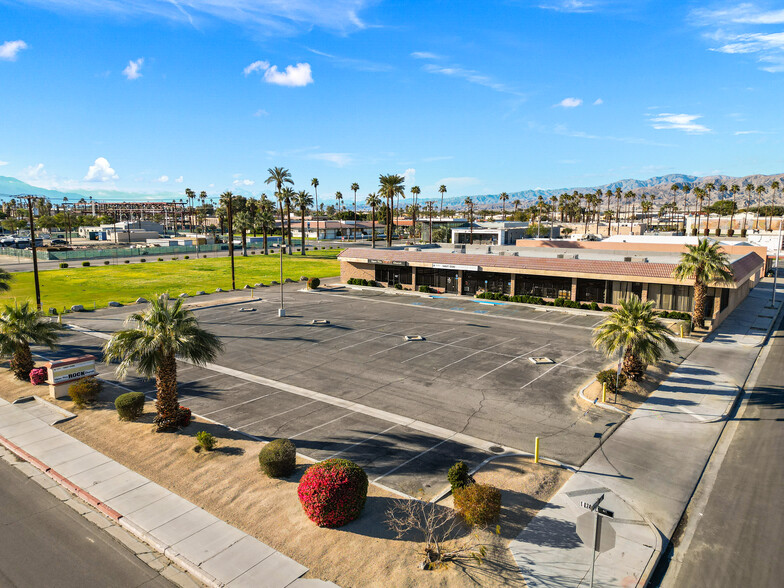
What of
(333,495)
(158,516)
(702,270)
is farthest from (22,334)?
(702,270)

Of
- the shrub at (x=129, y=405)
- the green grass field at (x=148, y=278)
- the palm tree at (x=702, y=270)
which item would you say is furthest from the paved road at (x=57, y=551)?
the palm tree at (x=702, y=270)

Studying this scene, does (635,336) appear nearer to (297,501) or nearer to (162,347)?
(297,501)

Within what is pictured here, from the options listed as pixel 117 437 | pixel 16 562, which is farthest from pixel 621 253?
pixel 16 562

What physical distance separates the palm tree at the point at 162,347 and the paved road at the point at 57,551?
5.31 metres

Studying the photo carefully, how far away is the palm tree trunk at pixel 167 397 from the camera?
811 inches

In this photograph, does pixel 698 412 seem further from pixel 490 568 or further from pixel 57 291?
pixel 57 291

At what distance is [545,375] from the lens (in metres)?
29.0

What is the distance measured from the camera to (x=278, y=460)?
16.6m

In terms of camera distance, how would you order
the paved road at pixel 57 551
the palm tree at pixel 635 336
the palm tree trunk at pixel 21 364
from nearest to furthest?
the paved road at pixel 57 551 < the palm tree at pixel 635 336 < the palm tree trunk at pixel 21 364

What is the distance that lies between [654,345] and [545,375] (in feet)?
20.3

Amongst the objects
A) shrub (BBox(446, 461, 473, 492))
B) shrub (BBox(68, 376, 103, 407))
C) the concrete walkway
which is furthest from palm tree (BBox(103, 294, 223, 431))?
shrub (BBox(446, 461, 473, 492))

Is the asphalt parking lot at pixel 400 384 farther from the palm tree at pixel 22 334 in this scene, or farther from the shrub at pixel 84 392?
the palm tree at pixel 22 334

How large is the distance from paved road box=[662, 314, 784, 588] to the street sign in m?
5.17

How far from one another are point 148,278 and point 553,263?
200ft
